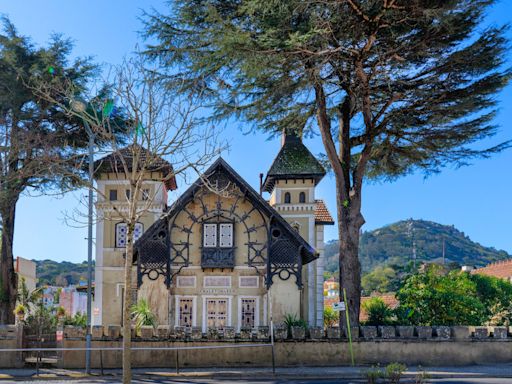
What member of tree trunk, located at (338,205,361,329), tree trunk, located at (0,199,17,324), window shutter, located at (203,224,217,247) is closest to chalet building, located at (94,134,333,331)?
window shutter, located at (203,224,217,247)

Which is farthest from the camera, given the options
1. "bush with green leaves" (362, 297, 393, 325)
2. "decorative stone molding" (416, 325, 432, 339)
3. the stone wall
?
"bush with green leaves" (362, 297, 393, 325)

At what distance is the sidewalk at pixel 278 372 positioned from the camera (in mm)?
17578

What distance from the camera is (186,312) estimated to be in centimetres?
2569

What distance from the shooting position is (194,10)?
21.4m

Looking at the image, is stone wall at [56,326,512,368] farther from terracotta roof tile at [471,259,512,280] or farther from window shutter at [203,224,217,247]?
terracotta roof tile at [471,259,512,280]

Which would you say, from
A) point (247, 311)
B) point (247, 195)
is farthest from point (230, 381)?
point (247, 195)

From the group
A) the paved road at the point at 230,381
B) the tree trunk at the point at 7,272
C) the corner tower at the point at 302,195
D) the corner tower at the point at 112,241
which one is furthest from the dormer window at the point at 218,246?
the tree trunk at the point at 7,272

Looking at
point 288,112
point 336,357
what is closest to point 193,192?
point 288,112

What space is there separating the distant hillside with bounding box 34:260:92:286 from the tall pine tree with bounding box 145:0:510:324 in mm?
92525

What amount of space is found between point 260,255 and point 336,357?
667 centimetres

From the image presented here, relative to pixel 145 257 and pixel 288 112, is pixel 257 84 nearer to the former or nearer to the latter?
pixel 288 112

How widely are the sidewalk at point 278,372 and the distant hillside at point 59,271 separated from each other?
92832 millimetres

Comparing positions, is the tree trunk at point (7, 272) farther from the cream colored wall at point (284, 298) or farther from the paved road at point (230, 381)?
the cream colored wall at point (284, 298)

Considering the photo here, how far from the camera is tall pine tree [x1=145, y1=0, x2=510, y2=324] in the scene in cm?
1872
